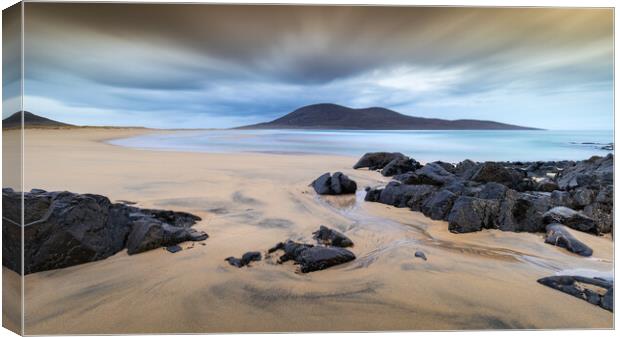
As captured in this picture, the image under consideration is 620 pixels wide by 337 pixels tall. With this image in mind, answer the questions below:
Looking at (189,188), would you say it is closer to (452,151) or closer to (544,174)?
(452,151)

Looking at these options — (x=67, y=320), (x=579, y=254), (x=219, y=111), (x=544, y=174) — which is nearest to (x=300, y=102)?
(x=219, y=111)

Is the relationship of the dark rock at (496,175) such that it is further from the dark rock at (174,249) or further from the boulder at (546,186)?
the dark rock at (174,249)

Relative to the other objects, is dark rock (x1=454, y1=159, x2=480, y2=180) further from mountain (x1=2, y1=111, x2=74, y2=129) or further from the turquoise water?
mountain (x1=2, y1=111, x2=74, y2=129)

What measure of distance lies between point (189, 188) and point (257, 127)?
111 centimetres

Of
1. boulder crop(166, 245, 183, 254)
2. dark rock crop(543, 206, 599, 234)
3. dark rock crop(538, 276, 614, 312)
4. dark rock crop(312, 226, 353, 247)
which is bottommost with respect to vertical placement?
dark rock crop(538, 276, 614, 312)

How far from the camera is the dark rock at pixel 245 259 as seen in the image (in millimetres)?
2662

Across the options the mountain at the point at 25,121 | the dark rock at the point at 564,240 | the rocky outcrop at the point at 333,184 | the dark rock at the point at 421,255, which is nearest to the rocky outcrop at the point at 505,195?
the dark rock at the point at 564,240

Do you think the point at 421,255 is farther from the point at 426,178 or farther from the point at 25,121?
the point at 25,121

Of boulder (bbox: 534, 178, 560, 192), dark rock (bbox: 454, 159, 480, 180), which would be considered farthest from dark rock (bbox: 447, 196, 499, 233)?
boulder (bbox: 534, 178, 560, 192)

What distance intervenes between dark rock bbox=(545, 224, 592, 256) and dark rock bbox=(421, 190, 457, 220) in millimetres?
839

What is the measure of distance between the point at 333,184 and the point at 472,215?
5.01 ft

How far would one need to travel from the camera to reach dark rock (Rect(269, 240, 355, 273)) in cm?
261

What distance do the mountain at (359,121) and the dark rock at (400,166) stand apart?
126 cm

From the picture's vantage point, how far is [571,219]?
327cm
